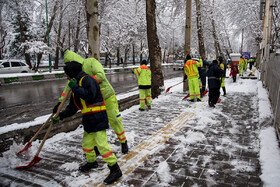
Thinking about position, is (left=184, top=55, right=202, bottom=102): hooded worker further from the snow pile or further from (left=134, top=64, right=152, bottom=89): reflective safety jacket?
the snow pile

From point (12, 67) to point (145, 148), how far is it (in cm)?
2052

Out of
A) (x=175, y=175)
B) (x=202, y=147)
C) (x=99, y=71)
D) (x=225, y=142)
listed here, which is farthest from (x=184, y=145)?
(x=99, y=71)

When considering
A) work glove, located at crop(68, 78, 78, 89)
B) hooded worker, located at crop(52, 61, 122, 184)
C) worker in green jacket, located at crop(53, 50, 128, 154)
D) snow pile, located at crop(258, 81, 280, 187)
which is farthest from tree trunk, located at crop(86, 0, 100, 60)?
snow pile, located at crop(258, 81, 280, 187)

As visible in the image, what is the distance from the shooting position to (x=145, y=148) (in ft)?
14.1

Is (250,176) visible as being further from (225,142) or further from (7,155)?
(7,155)

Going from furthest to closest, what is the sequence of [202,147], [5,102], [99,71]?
[5,102]
[202,147]
[99,71]

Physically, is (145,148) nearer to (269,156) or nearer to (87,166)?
(87,166)

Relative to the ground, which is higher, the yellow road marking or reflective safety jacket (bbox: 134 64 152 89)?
reflective safety jacket (bbox: 134 64 152 89)

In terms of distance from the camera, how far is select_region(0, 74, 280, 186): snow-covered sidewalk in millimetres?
3225

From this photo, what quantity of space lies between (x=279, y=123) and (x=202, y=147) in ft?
5.47

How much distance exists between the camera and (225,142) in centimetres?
455

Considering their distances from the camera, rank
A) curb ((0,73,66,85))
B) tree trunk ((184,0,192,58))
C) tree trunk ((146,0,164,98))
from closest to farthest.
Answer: tree trunk ((146,0,164,98)) → tree trunk ((184,0,192,58)) → curb ((0,73,66,85))

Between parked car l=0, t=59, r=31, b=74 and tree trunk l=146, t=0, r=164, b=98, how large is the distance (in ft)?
54.0

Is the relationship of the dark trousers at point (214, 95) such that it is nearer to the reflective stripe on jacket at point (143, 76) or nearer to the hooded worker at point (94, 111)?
the reflective stripe on jacket at point (143, 76)
